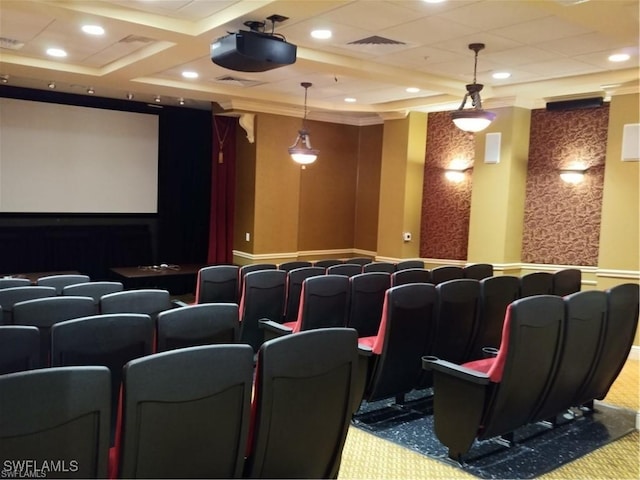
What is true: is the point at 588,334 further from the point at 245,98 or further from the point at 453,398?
the point at 245,98

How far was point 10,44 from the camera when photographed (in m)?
5.41

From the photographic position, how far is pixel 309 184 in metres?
Answer: 9.03

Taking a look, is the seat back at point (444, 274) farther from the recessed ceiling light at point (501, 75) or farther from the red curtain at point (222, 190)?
the red curtain at point (222, 190)

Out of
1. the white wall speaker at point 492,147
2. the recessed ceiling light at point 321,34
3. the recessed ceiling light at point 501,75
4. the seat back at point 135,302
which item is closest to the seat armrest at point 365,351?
the seat back at point 135,302

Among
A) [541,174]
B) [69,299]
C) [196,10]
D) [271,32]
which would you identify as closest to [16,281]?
[69,299]

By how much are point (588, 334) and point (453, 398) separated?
0.95 m

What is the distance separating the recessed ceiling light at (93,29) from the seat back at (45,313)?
8.35 ft

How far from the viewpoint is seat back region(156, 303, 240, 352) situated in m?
2.60

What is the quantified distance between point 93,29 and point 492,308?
→ 402cm

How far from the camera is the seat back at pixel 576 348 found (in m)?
3.15

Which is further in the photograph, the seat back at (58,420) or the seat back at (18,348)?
the seat back at (18,348)

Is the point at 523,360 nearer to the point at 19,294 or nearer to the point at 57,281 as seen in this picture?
the point at 19,294

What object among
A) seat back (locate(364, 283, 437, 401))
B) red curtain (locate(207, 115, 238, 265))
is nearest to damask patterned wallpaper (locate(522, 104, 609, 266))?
seat back (locate(364, 283, 437, 401))

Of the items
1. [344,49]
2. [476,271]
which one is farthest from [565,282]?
[344,49]
